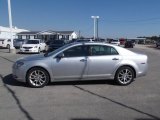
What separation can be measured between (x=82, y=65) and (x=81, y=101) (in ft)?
7.68

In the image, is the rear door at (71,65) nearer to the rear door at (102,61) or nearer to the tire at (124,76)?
the rear door at (102,61)

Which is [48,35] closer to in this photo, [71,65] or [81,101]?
[71,65]

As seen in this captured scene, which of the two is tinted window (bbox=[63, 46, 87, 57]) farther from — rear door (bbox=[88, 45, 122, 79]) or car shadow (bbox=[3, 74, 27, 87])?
car shadow (bbox=[3, 74, 27, 87])

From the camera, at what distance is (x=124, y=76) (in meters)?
10.5

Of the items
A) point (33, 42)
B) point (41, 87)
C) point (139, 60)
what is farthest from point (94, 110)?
point (33, 42)

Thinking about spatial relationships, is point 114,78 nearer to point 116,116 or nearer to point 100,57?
point 100,57

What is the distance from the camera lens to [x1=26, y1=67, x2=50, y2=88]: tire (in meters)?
10.0

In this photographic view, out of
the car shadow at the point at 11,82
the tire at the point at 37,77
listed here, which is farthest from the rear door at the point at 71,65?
the car shadow at the point at 11,82

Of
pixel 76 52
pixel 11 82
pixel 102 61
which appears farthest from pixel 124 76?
pixel 11 82

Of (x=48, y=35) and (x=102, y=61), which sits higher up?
(x=48, y=35)

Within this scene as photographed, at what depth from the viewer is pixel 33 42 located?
107ft

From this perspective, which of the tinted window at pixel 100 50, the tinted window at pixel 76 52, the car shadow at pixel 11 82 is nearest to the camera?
the tinted window at pixel 76 52

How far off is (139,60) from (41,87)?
3447 mm

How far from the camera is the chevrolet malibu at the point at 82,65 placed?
1007 cm
